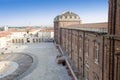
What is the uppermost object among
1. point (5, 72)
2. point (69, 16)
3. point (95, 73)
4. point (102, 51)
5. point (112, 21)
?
point (69, 16)

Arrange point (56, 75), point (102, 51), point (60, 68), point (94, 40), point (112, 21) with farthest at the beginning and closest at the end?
point (60, 68) → point (56, 75) → point (94, 40) → point (102, 51) → point (112, 21)

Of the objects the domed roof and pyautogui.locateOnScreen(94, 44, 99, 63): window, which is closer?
pyautogui.locateOnScreen(94, 44, 99, 63): window

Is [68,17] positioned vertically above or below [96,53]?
above

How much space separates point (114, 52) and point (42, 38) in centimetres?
7445

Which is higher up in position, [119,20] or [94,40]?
[119,20]

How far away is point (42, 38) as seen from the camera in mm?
83750

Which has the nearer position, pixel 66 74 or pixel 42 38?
pixel 66 74

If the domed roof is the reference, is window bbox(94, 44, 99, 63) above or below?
below

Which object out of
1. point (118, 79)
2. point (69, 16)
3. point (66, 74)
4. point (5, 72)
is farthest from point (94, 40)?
point (69, 16)

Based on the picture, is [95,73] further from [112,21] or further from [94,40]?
[112,21]

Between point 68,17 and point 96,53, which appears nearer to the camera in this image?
point 96,53

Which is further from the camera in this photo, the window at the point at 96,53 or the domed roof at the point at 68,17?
the domed roof at the point at 68,17

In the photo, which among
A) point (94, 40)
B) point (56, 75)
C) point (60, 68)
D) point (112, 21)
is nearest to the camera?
point (112, 21)

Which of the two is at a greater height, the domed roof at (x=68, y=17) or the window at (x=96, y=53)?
the domed roof at (x=68, y=17)
